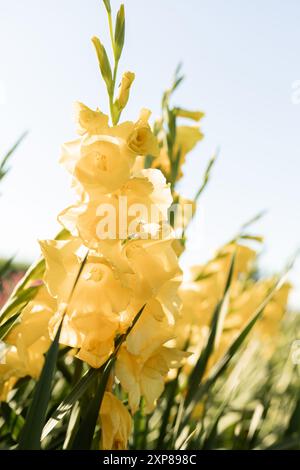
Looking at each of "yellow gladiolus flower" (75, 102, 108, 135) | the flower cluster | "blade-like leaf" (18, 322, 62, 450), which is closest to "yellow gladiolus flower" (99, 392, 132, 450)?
the flower cluster

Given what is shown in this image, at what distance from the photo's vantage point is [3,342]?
2.07 ft

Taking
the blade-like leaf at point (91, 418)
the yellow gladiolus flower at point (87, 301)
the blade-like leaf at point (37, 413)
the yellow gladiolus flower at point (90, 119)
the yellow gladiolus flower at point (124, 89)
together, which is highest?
the yellow gladiolus flower at point (124, 89)

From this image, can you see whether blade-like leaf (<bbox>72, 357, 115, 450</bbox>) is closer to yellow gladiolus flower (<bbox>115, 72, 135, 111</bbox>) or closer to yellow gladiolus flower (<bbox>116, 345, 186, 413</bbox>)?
yellow gladiolus flower (<bbox>116, 345, 186, 413</bbox>)

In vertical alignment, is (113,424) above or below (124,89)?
below

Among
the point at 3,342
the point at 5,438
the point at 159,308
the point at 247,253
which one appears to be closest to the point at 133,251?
the point at 159,308

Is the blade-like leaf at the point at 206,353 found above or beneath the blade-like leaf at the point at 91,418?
beneath

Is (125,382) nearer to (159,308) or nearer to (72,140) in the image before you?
(159,308)

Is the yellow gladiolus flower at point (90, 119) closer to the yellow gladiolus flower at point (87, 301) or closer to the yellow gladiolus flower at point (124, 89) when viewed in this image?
the yellow gladiolus flower at point (124, 89)

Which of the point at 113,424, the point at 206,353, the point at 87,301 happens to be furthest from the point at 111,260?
the point at 206,353

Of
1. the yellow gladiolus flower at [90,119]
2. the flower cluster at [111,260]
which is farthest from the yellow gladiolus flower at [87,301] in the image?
the yellow gladiolus flower at [90,119]

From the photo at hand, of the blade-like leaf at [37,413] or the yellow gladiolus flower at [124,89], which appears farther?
the yellow gladiolus flower at [124,89]

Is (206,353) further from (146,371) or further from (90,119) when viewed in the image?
(90,119)

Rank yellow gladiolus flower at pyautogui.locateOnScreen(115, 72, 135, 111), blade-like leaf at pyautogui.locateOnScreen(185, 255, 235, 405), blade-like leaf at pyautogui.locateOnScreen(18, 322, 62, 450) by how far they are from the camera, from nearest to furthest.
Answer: blade-like leaf at pyautogui.locateOnScreen(18, 322, 62, 450), yellow gladiolus flower at pyautogui.locateOnScreen(115, 72, 135, 111), blade-like leaf at pyautogui.locateOnScreen(185, 255, 235, 405)

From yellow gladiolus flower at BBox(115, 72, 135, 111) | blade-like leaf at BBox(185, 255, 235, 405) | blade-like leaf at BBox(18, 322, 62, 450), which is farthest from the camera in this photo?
blade-like leaf at BBox(185, 255, 235, 405)
